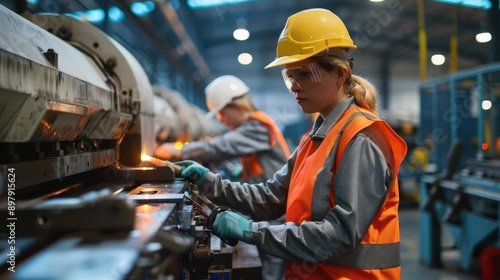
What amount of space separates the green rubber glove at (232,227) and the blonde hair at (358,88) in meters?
0.58

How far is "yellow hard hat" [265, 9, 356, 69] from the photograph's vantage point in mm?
1405

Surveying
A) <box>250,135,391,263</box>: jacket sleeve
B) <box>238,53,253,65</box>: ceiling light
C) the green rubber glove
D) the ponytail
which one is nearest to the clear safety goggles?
the ponytail

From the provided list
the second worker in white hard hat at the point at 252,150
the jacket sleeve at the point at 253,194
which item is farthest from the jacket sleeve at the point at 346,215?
the second worker in white hard hat at the point at 252,150

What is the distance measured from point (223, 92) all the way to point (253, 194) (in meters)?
1.47

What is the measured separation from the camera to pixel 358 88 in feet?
4.90

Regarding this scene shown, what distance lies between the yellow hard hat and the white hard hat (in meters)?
1.55

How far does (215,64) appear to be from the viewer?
12055 mm

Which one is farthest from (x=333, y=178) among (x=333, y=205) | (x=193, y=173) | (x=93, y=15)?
(x=93, y=15)

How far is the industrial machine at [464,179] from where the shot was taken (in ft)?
11.5

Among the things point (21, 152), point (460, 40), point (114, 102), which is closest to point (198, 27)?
point (460, 40)

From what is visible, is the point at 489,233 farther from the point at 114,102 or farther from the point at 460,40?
the point at 460,40

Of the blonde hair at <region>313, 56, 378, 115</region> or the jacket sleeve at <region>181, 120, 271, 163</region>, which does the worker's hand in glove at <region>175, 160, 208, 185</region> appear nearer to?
the blonde hair at <region>313, 56, 378, 115</region>


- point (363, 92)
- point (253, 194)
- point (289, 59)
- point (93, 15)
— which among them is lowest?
point (253, 194)

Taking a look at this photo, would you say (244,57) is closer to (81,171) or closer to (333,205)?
(81,171)
